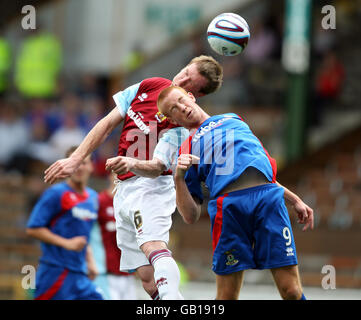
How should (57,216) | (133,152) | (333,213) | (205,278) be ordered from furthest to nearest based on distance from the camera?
(333,213), (205,278), (57,216), (133,152)

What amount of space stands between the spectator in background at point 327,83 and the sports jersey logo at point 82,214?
934 cm

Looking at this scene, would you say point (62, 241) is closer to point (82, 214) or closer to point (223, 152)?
point (82, 214)

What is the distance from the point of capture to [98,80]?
17812 mm

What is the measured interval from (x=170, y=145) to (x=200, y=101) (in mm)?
9602

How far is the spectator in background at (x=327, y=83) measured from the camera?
15945 millimetres

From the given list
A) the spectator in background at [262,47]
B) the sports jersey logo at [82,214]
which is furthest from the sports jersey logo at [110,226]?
the spectator in background at [262,47]

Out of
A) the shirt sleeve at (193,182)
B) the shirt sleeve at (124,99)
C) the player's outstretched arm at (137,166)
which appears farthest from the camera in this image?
the shirt sleeve at (124,99)

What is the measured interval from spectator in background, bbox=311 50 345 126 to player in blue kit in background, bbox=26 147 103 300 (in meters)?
9.38

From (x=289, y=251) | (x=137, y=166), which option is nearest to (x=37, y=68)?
(x=137, y=166)

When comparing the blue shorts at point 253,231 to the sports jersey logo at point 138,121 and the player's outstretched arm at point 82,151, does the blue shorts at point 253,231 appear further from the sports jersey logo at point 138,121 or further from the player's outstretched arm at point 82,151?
the player's outstretched arm at point 82,151

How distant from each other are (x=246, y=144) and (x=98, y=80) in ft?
41.3

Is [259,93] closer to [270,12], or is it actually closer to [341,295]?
[270,12]

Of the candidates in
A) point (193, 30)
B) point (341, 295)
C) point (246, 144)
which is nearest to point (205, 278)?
point (341, 295)

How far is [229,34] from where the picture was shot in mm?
5969
